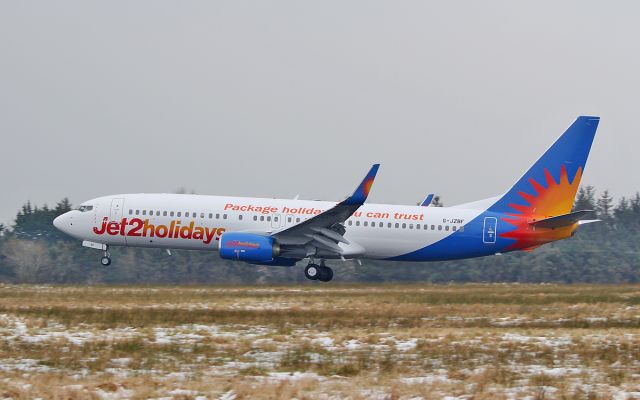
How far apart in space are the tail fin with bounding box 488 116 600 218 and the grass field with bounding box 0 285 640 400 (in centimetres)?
1381

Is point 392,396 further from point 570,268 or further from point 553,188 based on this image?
point 570,268

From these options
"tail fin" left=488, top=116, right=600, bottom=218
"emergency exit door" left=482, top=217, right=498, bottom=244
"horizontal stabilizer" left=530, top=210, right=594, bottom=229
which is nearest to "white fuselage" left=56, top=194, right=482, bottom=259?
"emergency exit door" left=482, top=217, right=498, bottom=244

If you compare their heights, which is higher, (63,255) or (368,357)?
(63,255)

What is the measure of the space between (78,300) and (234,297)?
4618 mm

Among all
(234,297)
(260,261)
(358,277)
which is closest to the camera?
(234,297)

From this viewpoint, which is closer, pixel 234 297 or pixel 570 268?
pixel 234 297

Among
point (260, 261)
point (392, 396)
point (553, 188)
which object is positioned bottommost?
point (392, 396)

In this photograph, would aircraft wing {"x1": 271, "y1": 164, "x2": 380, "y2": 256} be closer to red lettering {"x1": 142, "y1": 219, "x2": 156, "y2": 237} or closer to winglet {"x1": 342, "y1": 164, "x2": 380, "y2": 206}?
winglet {"x1": 342, "y1": 164, "x2": 380, "y2": 206}

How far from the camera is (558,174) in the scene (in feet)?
129

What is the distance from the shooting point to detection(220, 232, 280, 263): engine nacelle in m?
37.8

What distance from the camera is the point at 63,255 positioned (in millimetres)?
59844

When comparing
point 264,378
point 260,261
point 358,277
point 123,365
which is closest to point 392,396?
point 264,378

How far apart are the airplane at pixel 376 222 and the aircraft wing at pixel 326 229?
0.17 feet

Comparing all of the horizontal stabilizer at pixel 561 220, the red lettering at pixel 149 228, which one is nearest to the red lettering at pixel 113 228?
the red lettering at pixel 149 228
